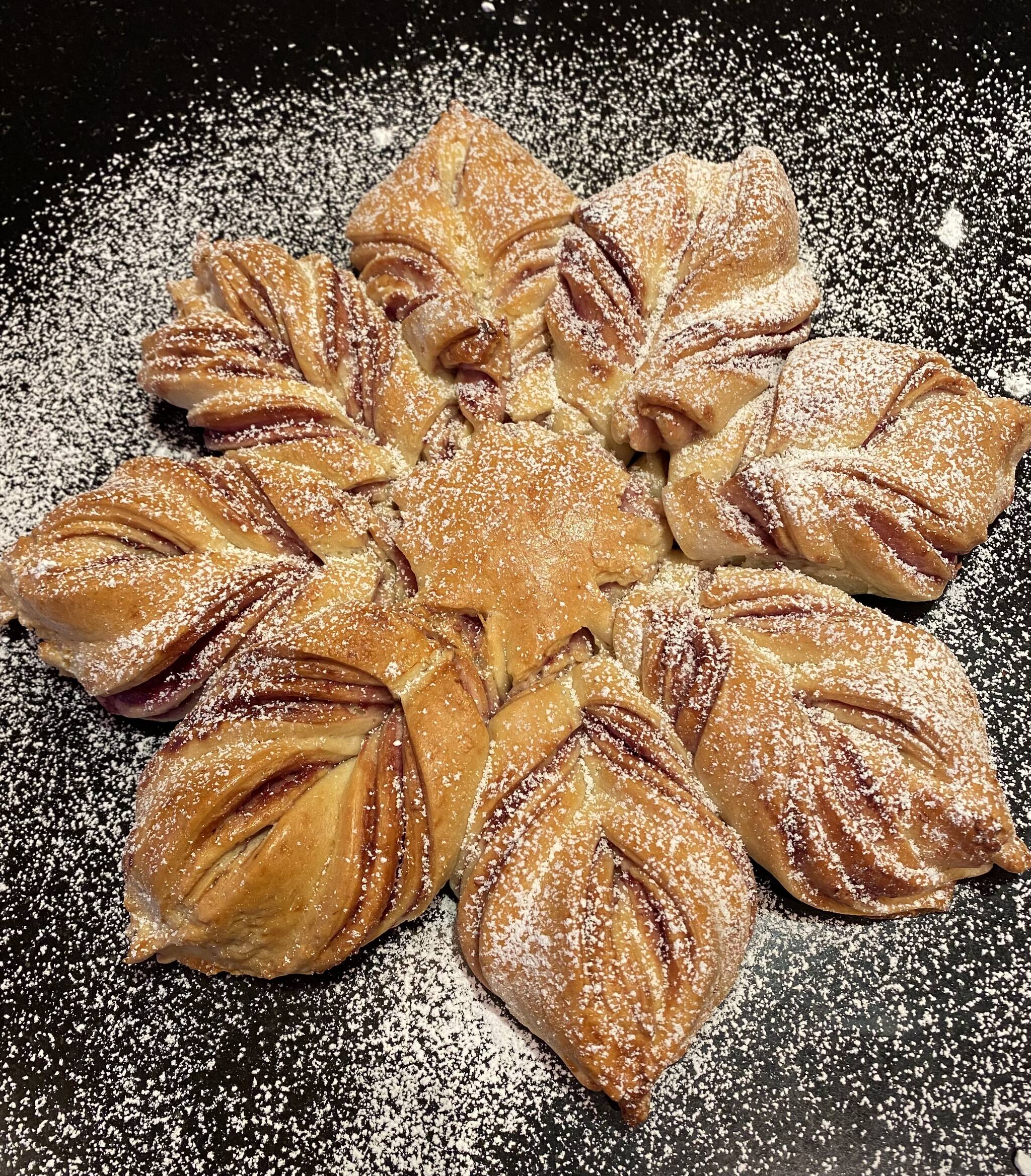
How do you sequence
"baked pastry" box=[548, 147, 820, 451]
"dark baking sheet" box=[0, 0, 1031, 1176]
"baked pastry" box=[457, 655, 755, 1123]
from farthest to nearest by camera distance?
1. "baked pastry" box=[548, 147, 820, 451]
2. "dark baking sheet" box=[0, 0, 1031, 1176]
3. "baked pastry" box=[457, 655, 755, 1123]

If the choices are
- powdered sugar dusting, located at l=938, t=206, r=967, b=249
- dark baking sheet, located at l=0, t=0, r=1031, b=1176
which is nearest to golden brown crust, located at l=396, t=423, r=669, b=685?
dark baking sheet, located at l=0, t=0, r=1031, b=1176

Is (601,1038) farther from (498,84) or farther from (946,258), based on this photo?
(498,84)

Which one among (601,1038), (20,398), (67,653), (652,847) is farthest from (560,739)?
(20,398)

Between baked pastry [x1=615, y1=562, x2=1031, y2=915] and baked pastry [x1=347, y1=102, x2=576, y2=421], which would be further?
baked pastry [x1=347, y1=102, x2=576, y2=421]

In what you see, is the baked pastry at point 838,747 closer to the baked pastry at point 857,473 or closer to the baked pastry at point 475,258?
the baked pastry at point 857,473

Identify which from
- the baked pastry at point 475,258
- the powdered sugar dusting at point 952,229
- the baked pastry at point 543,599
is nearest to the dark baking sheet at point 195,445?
the powdered sugar dusting at point 952,229

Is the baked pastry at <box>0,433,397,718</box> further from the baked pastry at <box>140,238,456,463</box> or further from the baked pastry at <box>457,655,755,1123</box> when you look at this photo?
the baked pastry at <box>457,655,755,1123</box>
